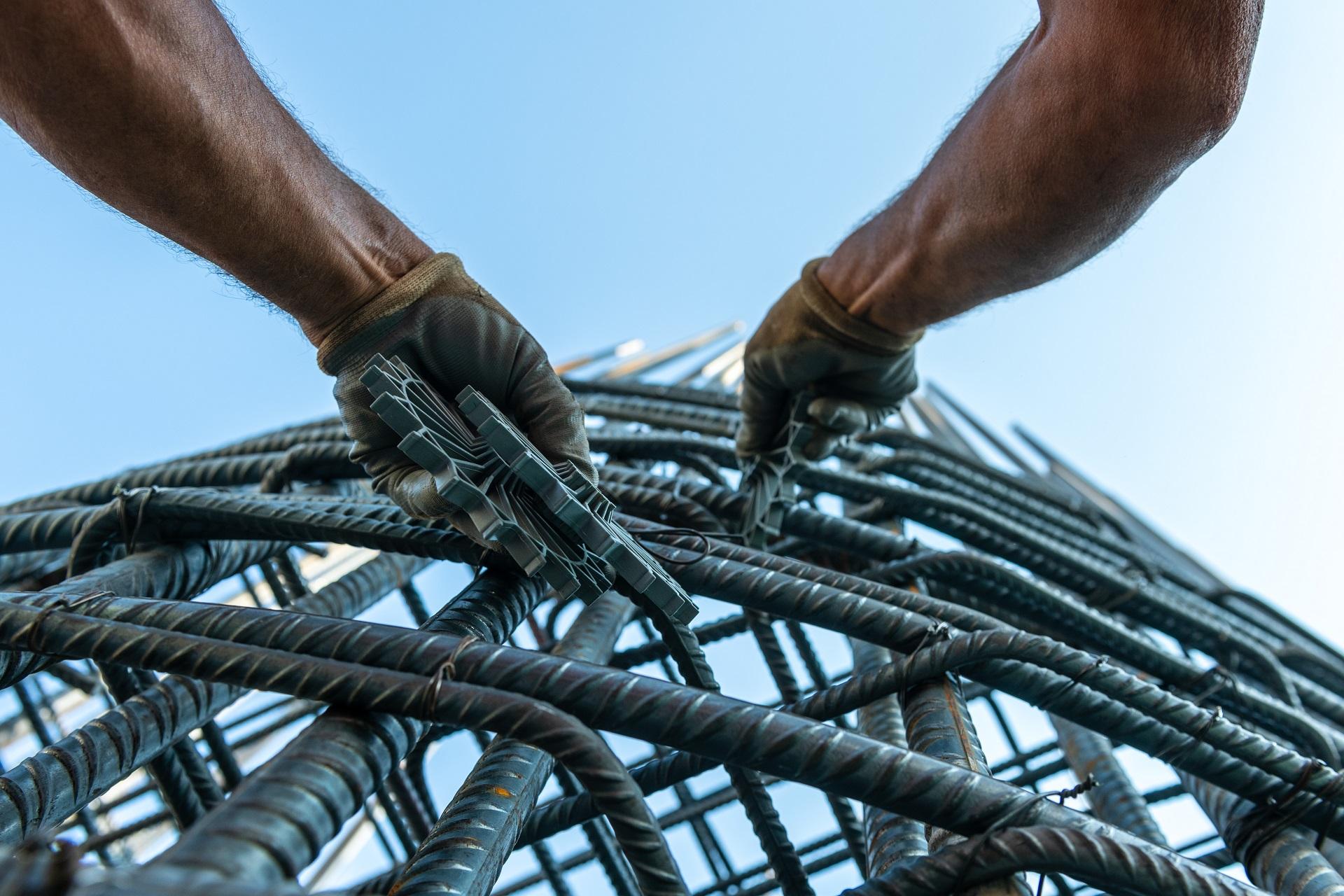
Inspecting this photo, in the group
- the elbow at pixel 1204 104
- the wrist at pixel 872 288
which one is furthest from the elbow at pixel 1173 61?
the wrist at pixel 872 288

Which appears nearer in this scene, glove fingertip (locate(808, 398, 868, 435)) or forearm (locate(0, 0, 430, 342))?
forearm (locate(0, 0, 430, 342))

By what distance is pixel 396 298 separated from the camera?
2391 millimetres

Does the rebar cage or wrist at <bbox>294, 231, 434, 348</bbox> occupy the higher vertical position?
wrist at <bbox>294, 231, 434, 348</bbox>

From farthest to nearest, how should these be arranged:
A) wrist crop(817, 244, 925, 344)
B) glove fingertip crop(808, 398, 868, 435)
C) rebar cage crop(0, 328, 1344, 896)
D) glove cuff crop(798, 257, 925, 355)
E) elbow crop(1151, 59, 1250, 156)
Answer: glove fingertip crop(808, 398, 868, 435) < glove cuff crop(798, 257, 925, 355) < wrist crop(817, 244, 925, 344) < elbow crop(1151, 59, 1250, 156) < rebar cage crop(0, 328, 1344, 896)

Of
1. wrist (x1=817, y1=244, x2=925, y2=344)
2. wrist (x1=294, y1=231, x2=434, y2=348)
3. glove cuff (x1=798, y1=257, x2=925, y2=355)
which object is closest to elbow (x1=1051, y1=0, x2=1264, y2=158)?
wrist (x1=817, y1=244, x2=925, y2=344)

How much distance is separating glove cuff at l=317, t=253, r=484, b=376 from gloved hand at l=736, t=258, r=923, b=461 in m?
1.53

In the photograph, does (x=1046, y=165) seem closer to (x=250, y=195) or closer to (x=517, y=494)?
(x=517, y=494)

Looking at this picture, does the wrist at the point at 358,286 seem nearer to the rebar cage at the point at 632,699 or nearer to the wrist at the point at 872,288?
the rebar cage at the point at 632,699

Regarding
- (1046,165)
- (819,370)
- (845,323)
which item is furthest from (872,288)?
(1046,165)

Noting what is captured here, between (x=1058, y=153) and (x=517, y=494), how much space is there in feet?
5.35

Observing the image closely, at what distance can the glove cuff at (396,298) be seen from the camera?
7.80 ft

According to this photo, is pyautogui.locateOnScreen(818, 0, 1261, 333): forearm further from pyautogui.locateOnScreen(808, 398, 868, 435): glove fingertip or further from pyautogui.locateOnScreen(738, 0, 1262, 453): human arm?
pyautogui.locateOnScreen(808, 398, 868, 435): glove fingertip

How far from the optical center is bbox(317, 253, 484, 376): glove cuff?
238cm

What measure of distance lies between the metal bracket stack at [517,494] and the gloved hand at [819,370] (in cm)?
152
